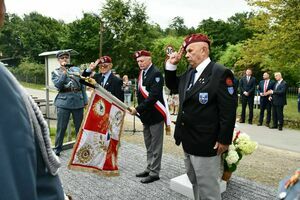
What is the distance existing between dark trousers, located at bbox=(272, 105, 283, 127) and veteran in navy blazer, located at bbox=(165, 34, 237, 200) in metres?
8.08

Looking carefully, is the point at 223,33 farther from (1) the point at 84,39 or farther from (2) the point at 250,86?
(2) the point at 250,86

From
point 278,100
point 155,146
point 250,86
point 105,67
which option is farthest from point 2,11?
point 250,86

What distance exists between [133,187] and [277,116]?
7.54 meters

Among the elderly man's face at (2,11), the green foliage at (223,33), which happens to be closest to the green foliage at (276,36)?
the elderly man's face at (2,11)

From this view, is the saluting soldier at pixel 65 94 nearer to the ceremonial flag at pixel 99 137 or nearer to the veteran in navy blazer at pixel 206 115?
the ceremonial flag at pixel 99 137

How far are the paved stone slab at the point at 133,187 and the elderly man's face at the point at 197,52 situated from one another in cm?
213

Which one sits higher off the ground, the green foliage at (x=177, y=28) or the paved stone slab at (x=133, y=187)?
the green foliage at (x=177, y=28)

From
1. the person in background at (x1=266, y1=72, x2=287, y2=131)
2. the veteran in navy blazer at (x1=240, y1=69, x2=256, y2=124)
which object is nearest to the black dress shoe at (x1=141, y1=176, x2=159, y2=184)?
the person in background at (x1=266, y1=72, x2=287, y2=131)

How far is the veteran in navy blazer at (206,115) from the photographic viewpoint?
3246mm

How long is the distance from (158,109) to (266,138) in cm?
519

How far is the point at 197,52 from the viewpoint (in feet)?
11.3

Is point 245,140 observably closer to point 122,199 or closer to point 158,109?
point 158,109

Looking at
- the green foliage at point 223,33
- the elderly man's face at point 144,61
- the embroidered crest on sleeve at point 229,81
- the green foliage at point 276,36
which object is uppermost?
the green foliage at point 223,33

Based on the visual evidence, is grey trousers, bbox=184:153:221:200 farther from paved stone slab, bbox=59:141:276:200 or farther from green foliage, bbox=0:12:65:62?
green foliage, bbox=0:12:65:62
